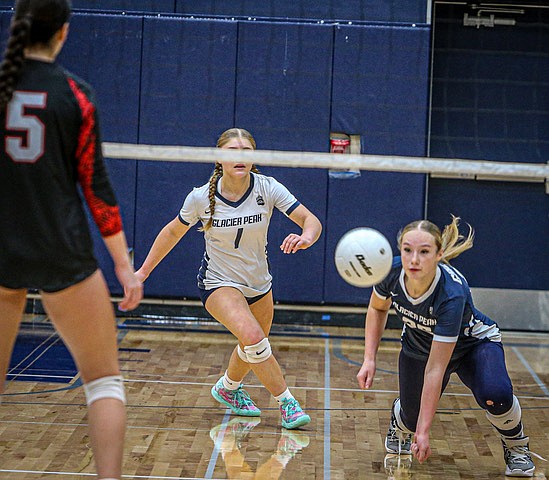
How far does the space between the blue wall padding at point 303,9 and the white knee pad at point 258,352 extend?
4.86 meters

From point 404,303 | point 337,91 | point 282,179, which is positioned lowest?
point 404,303

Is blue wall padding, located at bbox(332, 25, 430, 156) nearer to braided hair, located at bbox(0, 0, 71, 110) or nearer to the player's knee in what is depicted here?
the player's knee

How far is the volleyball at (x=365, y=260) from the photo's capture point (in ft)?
14.4

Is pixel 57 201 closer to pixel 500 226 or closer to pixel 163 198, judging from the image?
pixel 163 198

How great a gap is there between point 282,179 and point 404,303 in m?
4.63

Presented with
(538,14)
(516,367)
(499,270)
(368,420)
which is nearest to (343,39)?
(538,14)

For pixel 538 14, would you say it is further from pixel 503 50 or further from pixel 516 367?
pixel 516 367

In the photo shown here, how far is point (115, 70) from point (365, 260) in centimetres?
527

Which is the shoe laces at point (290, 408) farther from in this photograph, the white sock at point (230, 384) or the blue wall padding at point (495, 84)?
the blue wall padding at point (495, 84)

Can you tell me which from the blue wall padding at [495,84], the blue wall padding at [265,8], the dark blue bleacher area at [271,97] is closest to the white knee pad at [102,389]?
the dark blue bleacher area at [271,97]

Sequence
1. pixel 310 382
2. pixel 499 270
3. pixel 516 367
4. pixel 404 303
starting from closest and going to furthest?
pixel 404 303 → pixel 310 382 → pixel 516 367 → pixel 499 270

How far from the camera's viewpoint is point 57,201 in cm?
278

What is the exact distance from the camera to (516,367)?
7.49m

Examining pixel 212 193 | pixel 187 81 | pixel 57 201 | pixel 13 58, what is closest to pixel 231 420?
pixel 212 193
